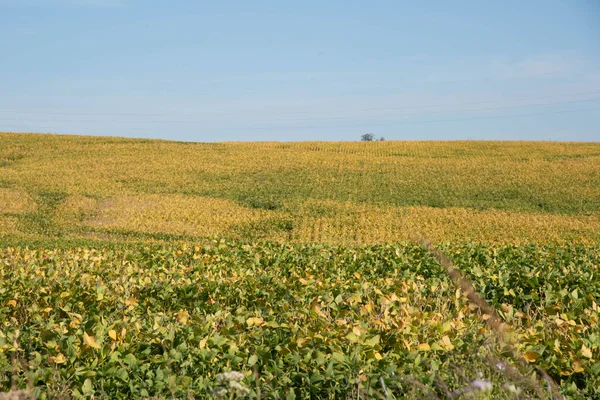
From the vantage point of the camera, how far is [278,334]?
7.26 m

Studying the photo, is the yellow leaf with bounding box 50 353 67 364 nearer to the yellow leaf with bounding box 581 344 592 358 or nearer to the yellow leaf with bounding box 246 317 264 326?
the yellow leaf with bounding box 246 317 264 326

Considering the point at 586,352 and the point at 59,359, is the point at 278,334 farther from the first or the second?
the point at 586,352

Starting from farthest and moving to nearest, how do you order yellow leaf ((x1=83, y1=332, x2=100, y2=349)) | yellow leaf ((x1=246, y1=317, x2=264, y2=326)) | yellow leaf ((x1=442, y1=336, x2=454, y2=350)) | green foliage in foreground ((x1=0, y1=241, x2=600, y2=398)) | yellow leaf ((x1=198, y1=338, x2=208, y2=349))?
yellow leaf ((x1=246, y1=317, x2=264, y2=326)) → yellow leaf ((x1=198, y1=338, x2=208, y2=349)) → yellow leaf ((x1=83, y1=332, x2=100, y2=349)) → yellow leaf ((x1=442, y1=336, x2=454, y2=350)) → green foliage in foreground ((x1=0, y1=241, x2=600, y2=398))

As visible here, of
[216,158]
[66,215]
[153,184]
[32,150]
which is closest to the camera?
[66,215]

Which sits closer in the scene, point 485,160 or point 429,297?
point 429,297

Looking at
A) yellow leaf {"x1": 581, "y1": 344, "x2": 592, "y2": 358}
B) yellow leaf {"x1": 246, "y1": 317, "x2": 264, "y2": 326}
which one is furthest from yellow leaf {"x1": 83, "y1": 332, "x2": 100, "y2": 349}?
yellow leaf {"x1": 581, "y1": 344, "x2": 592, "y2": 358}

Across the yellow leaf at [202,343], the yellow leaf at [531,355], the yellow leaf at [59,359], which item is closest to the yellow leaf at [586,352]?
the yellow leaf at [531,355]

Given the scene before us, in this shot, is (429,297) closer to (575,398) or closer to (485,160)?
(575,398)

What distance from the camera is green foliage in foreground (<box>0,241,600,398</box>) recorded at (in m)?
5.74

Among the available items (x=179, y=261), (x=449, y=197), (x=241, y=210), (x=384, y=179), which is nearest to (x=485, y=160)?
(x=384, y=179)

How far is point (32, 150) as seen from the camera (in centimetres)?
7775

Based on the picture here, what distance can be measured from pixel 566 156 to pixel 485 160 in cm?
1032

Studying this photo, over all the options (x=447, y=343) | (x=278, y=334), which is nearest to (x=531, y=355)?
(x=447, y=343)

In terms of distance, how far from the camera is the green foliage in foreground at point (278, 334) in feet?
18.8
